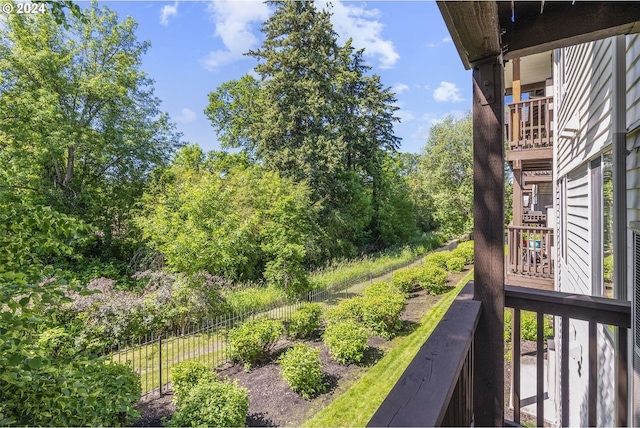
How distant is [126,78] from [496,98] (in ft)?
44.1

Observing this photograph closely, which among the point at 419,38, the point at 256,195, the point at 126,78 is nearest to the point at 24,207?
the point at 419,38

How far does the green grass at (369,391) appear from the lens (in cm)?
394

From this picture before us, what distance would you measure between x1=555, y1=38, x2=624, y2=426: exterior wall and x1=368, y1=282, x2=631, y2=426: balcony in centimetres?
64

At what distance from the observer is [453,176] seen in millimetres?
19312

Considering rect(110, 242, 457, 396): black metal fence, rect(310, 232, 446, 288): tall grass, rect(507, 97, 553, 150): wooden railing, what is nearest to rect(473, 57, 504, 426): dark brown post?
rect(110, 242, 457, 396): black metal fence

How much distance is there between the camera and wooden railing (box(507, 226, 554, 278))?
6.34 m

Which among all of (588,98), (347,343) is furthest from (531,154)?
(347,343)

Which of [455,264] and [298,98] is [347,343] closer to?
[455,264]

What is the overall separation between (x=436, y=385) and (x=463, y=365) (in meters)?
0.34

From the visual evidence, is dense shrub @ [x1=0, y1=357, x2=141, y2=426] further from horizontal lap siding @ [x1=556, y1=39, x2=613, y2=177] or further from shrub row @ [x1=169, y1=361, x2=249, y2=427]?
horizontal lap siding @ [x1=556, y1=39, x2=613, y2=177]

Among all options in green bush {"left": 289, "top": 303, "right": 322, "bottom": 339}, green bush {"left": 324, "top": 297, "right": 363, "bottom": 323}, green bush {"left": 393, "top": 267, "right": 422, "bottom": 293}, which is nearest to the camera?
green bush {"left": 289, "top": 303, "right": 322, "bottom": 339}

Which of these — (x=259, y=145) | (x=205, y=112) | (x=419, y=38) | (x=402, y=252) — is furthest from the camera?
(x=205, y=112)

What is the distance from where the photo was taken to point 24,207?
2127 millimetres

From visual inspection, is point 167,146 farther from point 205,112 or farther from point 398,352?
point 398,352
